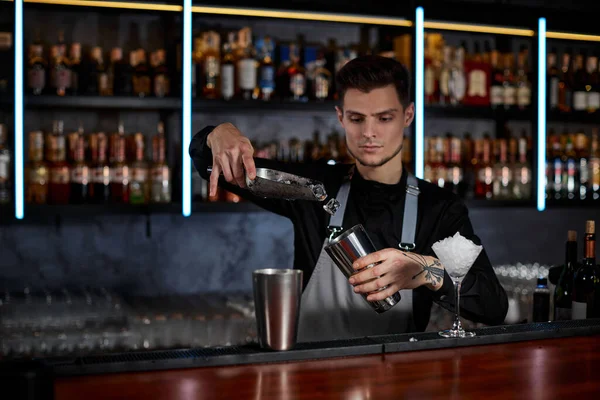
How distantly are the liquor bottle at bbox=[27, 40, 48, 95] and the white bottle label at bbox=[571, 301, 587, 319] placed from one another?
2095 mm

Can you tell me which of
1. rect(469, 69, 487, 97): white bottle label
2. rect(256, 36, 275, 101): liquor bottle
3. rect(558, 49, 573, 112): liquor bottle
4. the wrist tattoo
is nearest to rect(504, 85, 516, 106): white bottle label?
rect(469, 69, 487, 97): white bottle label

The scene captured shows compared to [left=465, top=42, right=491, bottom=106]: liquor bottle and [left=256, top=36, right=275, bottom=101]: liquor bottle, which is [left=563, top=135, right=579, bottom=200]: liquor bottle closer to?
[left=465, top=42, right=491, bottom=106]: liquor bottle

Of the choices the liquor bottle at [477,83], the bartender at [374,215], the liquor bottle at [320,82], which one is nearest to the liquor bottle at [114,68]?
the liquor bottle at [320,82]

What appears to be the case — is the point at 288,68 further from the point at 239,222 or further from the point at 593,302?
the point at 593,302

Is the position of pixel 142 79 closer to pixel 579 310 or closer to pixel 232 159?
pixel 232 159

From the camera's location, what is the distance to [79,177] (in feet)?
9.62


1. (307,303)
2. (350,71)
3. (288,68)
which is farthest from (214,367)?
(288,68)

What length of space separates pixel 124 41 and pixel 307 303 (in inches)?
66.8

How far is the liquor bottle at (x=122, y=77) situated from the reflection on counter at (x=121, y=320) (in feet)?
2.78

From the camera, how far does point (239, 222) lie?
11.1ft

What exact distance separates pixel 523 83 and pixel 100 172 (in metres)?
2.04

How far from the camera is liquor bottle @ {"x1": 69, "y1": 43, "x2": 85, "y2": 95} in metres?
2.93

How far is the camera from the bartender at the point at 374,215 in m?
1.94

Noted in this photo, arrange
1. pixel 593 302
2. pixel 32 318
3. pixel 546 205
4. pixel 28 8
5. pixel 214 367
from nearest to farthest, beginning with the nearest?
pixel 214 367, pixel 593 302, pixel 32 318, pixel 28 8, pixel 546 205
